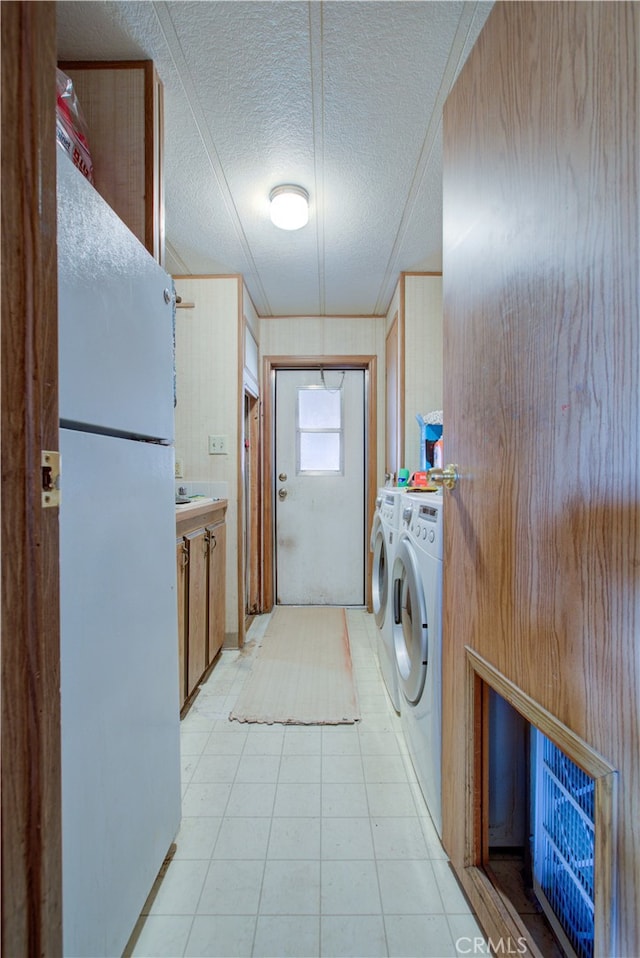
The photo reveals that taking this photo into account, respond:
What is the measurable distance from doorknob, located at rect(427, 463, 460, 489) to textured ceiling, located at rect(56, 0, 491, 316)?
1.18 metres

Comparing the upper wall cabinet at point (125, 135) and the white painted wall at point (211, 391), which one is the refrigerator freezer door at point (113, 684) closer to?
the upper wall cabinet at point (125, 135)

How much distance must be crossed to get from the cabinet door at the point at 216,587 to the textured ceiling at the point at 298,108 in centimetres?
156

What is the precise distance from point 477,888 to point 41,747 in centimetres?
103

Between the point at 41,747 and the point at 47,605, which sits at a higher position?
the point at 47,605

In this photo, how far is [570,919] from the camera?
Result: 80 centimetres

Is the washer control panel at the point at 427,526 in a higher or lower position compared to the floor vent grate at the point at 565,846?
higher

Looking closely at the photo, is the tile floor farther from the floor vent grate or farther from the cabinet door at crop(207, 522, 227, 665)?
the cabinet door at crop(207, 522, 227, 665)

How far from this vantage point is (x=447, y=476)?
3.37 ft

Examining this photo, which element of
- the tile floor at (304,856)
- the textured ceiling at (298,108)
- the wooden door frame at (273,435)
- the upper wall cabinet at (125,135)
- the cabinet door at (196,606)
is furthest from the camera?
the wooden door frame at (273,435)

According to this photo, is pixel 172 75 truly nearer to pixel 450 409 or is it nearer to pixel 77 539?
pixel 450 409

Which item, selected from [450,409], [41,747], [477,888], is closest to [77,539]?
[41,747]

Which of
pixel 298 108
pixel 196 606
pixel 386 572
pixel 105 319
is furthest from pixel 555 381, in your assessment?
pixel 196 606

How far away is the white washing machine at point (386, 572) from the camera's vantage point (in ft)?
5.73

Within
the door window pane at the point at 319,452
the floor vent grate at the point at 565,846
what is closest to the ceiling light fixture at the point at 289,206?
the door window pane at the point at 319,452
